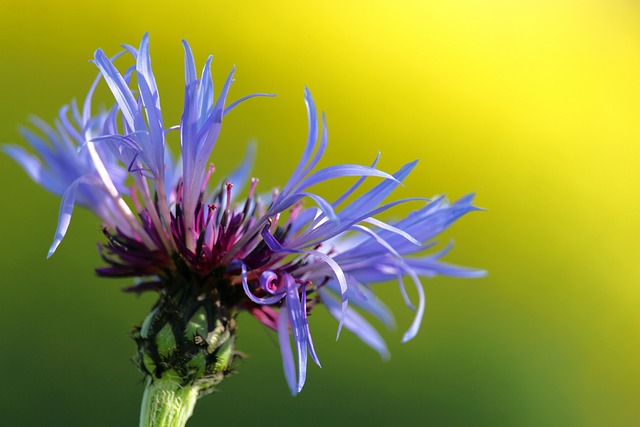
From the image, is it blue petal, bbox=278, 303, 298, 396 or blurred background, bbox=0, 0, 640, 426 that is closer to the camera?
blue petal, bbox=278, 303, 298, 396

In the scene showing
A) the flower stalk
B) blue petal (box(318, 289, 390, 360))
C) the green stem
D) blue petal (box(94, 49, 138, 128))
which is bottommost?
the green stem

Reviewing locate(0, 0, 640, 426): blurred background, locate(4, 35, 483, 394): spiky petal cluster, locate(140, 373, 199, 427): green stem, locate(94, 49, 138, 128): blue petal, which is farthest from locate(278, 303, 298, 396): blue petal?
locate(0, 0, 640, 426): blurred background

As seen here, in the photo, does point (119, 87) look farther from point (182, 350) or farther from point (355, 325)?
point (355, 325)

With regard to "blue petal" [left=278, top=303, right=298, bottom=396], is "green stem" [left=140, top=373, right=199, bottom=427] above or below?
below

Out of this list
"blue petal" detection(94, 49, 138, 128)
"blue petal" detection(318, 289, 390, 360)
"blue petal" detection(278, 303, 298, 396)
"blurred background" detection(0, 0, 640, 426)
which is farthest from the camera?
"blurred background" detection(0, 0, 640, 426)

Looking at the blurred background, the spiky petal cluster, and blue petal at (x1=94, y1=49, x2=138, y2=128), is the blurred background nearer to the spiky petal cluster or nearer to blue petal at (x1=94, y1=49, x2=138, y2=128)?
the spiky petal cluster

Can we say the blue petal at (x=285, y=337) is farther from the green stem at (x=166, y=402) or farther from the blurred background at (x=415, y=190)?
the blurred background at (x=415, y=190)

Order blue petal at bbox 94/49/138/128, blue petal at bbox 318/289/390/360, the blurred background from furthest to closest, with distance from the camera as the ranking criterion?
the blurred background < blue petal at bbox 318/289/390/360 < blue petal at bbox 94/49/138/128
